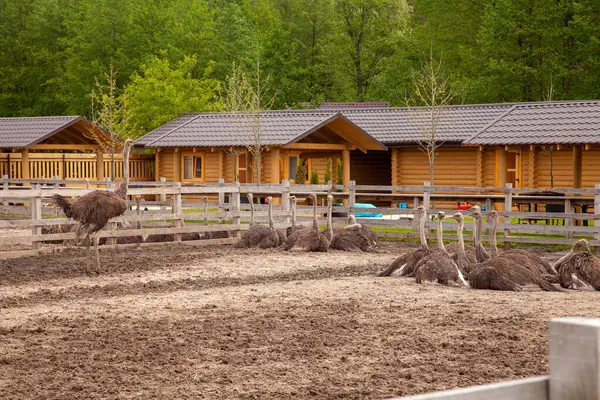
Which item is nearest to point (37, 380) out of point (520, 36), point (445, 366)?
point (445, 366)

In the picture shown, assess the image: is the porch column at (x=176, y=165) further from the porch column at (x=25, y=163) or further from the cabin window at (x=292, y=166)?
the porch column at (x=25, y=163)

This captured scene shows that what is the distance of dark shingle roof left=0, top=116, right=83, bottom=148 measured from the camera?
119 feet

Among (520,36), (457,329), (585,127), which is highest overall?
(520,36)

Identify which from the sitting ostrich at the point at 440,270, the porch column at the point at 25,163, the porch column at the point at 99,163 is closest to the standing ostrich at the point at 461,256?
Answer: the sitting ostrich at the point at 440,270

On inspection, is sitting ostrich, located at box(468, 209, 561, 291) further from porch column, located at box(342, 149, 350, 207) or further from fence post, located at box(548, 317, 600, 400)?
porch column, located at box(342, 149, 350, 207)

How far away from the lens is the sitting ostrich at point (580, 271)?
44.4 ft

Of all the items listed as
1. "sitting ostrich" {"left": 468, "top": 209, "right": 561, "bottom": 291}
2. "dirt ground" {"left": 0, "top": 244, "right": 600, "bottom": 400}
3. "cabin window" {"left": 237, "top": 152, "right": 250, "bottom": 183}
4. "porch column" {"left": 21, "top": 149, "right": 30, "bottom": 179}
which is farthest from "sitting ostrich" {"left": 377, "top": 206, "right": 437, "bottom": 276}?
"porch column" {"left": 21, "top": 149, "right": 30, "bottom": 179}

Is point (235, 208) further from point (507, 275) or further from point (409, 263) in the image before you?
point (507, 275)

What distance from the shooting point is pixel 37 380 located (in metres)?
7.58

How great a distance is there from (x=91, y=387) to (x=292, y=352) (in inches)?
79.4

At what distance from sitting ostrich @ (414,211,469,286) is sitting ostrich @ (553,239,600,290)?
4.58ft

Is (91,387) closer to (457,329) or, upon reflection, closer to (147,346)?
(147,346)

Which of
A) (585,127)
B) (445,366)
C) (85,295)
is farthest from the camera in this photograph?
(585,127)

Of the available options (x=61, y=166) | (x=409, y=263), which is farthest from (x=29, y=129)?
(x=409, y=263)
